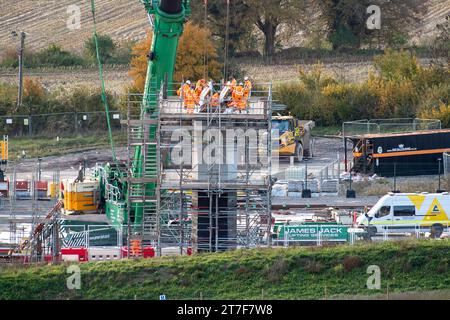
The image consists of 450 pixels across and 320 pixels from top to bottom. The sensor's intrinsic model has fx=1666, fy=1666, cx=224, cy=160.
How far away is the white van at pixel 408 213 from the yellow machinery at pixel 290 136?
17054mm

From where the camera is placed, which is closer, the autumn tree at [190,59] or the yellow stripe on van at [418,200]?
the yellow stripe on van at [418,200]

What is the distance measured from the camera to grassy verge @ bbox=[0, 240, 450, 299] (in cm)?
4372

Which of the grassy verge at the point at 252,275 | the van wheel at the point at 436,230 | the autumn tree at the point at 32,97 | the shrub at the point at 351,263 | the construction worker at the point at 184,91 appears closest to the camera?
the grassy verge at the point at 252,275

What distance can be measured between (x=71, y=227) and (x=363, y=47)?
45997 millimetres

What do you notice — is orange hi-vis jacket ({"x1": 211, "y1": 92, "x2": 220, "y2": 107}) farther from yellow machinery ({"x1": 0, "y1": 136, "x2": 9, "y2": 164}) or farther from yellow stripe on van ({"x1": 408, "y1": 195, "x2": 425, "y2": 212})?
yellow machinery ({"x1": 0, "y1": 136, "x2": 9, "y2": 164})

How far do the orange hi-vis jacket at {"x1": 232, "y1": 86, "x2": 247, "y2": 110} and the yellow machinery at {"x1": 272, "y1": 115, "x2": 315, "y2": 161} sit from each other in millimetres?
21126

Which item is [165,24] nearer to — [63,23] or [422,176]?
[422,176]

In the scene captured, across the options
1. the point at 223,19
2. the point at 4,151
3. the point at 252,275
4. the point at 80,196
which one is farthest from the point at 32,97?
the point at 252,275

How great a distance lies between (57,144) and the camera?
75812 millimetres

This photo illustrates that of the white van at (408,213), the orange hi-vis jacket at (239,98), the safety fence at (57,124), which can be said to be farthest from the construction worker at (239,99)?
the safety fence at (57,124)

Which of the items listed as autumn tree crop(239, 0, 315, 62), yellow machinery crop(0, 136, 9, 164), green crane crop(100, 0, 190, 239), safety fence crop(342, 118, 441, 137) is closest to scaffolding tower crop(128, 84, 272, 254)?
green crane crop(100, 0, 190, 239)

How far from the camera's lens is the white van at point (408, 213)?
171ft

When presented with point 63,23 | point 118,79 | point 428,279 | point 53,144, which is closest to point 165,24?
point 428,279

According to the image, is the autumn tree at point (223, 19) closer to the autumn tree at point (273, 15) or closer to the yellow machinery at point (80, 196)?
the autumn tree at point (273, 15)
